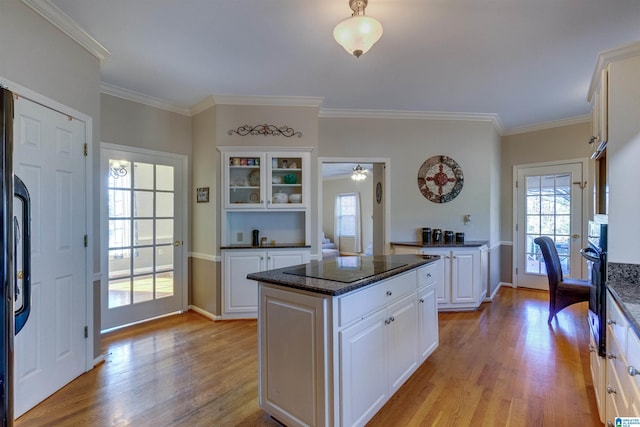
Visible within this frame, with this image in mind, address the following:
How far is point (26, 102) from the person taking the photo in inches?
79.7

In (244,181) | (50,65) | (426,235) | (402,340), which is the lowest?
(402,340)

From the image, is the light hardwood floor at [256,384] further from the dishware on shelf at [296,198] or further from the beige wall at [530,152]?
the beige wall at [530,152]

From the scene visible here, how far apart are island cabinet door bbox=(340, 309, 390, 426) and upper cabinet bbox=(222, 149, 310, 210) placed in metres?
2.19

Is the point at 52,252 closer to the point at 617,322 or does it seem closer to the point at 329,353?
the point at 329,353

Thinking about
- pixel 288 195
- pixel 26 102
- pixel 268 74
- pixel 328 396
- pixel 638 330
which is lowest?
pixel 328 396

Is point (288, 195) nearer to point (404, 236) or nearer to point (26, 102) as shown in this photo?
point (404, 236)

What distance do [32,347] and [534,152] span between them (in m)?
6.27

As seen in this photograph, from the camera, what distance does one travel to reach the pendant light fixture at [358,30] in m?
1.92

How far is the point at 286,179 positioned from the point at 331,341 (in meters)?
2.60

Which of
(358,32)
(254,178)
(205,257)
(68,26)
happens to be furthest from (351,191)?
(68,26)

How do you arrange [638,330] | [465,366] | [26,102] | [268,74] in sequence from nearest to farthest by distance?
1. [638,330]
2. [26,102]
3. [465,366]
4. [268,74]

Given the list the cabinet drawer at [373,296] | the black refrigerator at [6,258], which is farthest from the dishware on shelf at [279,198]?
the black refrigerator at [6,258]

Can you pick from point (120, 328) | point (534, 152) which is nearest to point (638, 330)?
point (120, 328)

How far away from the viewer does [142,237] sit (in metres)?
3.68
